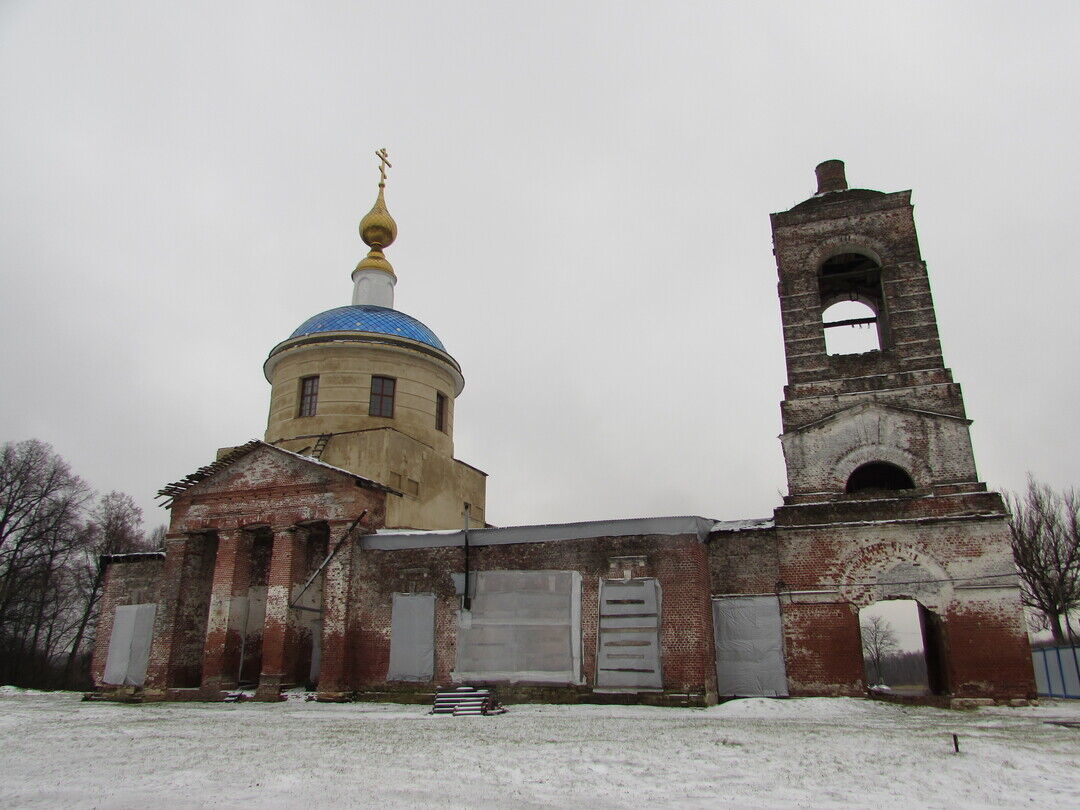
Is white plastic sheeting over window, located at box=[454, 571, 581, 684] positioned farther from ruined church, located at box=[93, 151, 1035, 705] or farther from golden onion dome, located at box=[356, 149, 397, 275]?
golden onion dome, located at box=[356, 149, 397, 275]

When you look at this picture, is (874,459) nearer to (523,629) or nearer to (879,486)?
(879,486)

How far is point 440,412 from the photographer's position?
2336 cm

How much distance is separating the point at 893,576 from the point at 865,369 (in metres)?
4.62

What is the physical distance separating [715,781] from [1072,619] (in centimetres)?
2692

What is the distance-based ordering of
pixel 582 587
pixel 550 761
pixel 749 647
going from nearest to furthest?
pixel 550 761 → pixel 749 647 → pixel 582 587

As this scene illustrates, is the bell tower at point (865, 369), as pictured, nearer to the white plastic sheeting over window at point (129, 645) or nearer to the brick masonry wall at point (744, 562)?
the brick masonry wall at point (744, 562)

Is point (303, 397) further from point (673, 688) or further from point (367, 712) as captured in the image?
point (673, 688)

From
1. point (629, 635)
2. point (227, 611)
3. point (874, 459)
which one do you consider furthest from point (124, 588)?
point (874, 459)

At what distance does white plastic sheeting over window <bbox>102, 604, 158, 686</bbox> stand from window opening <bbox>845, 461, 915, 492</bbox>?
17565mm

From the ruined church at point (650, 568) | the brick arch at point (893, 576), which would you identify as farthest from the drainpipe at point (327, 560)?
the brick arch at point (893, 576)

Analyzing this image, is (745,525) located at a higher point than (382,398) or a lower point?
lower

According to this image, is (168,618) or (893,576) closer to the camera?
(893,576)

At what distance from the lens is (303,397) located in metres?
22.2

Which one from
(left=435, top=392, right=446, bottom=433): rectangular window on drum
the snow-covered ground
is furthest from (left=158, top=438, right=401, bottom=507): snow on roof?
the snow-covered ground
